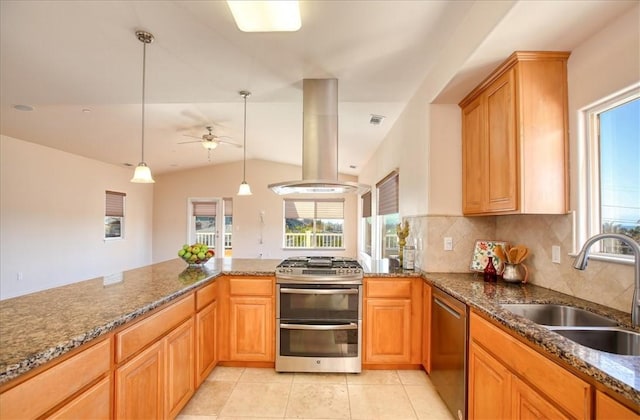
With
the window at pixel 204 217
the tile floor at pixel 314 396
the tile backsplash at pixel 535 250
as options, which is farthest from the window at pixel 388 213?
the window at pixel 204 217

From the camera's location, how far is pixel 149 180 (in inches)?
101

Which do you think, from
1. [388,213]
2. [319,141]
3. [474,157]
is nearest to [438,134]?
[474,157]

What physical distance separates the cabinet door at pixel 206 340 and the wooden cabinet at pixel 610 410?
2171 mm

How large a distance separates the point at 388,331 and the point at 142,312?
1904 millimetres

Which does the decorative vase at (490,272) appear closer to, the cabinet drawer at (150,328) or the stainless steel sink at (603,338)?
the stainless steel sink at (603,338)

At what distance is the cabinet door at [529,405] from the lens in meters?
1.12

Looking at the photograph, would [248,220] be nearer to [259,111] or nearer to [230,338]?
[259,111]

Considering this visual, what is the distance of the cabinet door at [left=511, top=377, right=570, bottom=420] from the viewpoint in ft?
3.69

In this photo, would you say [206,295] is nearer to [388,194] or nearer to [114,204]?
[388,194]

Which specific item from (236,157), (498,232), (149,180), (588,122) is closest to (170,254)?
(236,157)

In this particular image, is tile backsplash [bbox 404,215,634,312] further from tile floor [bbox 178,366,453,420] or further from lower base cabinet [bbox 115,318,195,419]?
lower base cabinet [bbox 115,318,195,419]

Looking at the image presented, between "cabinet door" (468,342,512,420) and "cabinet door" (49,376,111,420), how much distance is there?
1.74 m

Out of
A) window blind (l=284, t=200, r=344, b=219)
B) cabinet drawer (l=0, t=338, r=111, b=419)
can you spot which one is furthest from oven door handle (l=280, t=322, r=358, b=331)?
window blind (l=284, t=200, r=344, b=219)

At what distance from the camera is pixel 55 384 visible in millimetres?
1059
